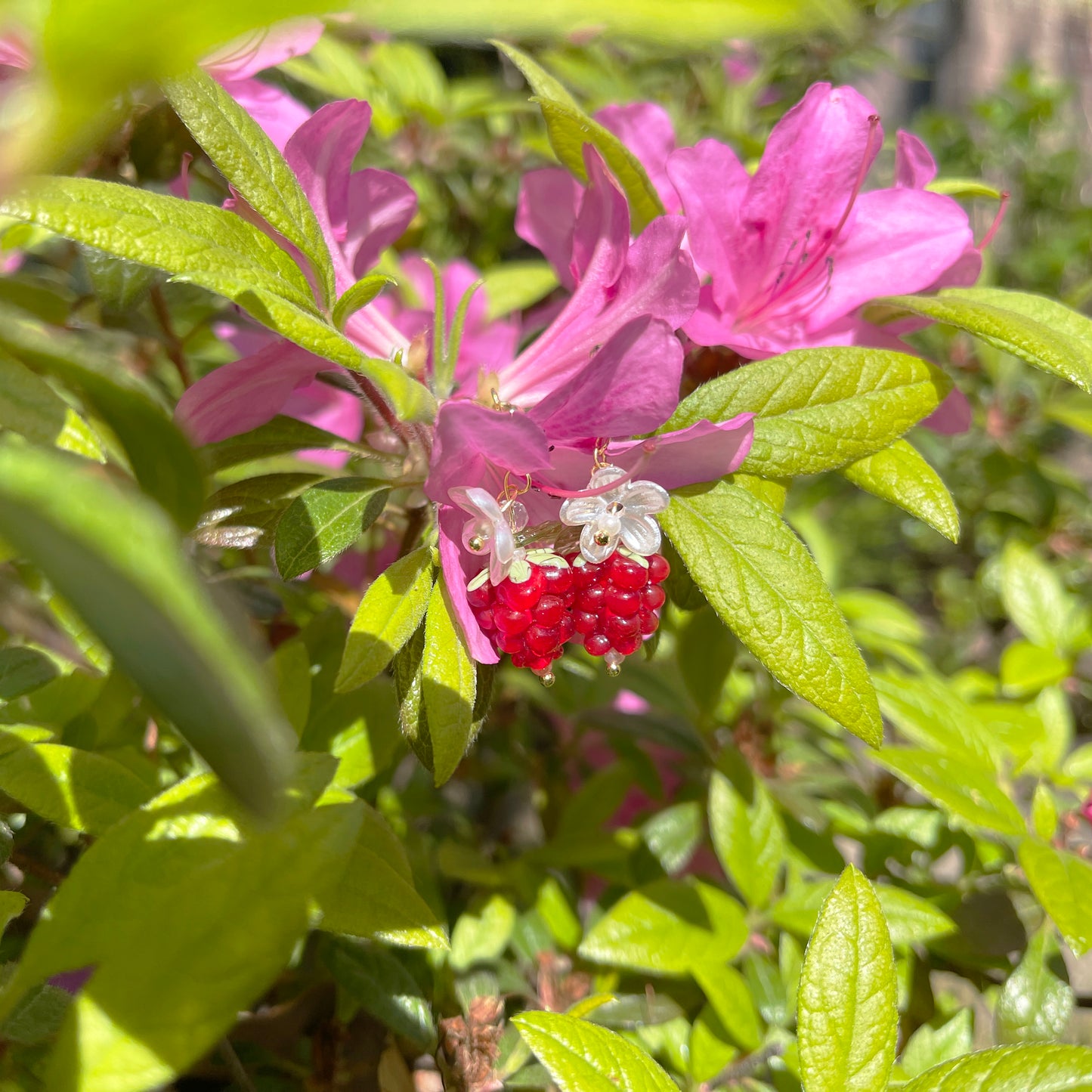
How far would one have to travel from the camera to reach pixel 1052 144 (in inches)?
140

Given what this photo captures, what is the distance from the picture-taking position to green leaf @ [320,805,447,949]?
1.80 feet

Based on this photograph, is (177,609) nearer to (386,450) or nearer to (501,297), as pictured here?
(386,450)

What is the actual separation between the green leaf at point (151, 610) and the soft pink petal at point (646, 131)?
61cm

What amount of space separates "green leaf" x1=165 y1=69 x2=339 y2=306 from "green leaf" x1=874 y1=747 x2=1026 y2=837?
24.0 inches

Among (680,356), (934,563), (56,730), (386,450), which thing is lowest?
(934,563)

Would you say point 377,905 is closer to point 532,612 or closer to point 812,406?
point 532,612

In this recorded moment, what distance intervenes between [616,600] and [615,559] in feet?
0.09

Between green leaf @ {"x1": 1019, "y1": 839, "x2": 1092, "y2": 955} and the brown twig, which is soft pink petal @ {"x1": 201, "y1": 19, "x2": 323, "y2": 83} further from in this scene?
green leaf @ {"x1": 1019, "y1": 839, "x2": 1092, "y2": 955}

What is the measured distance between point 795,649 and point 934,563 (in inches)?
111

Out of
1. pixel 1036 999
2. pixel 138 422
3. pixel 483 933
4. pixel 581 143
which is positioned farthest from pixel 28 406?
pixel 1036 999

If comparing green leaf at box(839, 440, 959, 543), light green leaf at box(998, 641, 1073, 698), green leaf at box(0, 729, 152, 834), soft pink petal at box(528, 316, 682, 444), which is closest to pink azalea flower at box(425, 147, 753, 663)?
soft pink petal at box(528, 316, 682, 444)

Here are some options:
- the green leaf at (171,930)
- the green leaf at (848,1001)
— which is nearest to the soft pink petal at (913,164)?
the green leaf at (848,1001)

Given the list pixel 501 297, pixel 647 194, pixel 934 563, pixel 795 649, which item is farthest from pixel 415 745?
pixel 934 563

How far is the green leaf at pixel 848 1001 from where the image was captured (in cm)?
56
